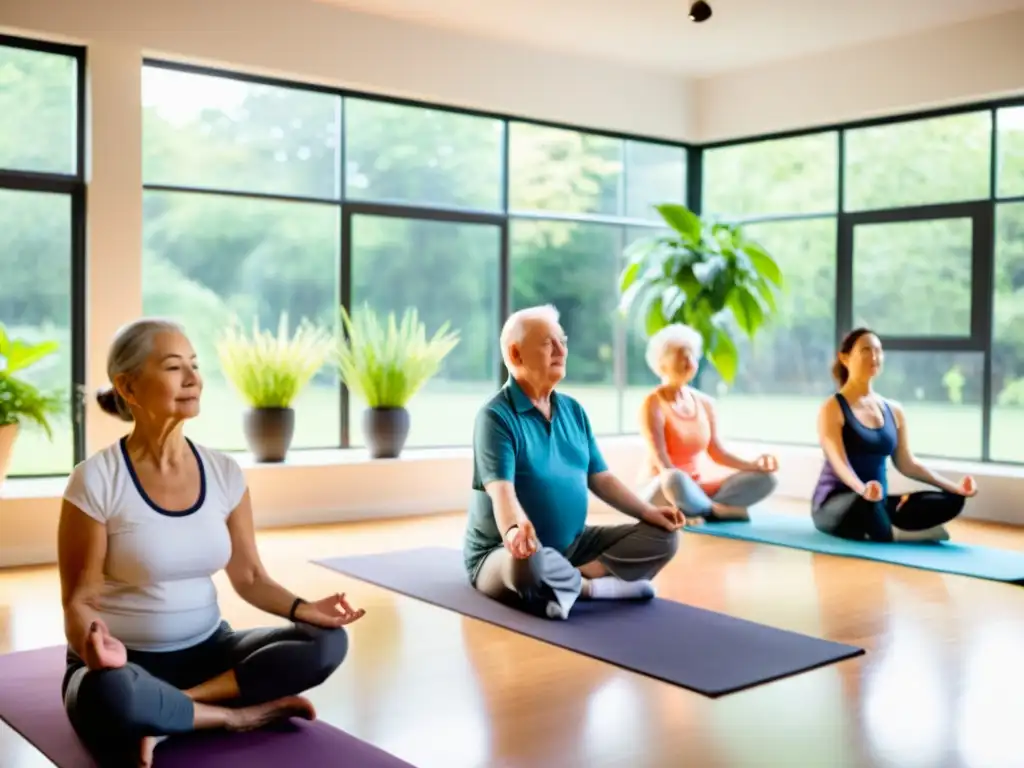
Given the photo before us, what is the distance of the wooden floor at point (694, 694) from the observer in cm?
268

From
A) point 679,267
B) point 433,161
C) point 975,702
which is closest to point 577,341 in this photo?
point 679,267

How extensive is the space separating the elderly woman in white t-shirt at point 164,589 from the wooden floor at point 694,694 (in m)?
0.33

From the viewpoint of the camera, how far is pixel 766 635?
12.4 feet

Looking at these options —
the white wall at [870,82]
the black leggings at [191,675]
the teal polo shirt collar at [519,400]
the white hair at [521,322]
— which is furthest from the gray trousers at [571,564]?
the white wall at [870,82]

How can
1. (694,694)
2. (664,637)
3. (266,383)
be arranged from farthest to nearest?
(266,383)
(664,637)
(694,694)

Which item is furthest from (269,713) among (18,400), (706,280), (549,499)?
(706,280)

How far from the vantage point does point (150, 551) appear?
2451mm

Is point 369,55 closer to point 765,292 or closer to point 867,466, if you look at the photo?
point 765,292

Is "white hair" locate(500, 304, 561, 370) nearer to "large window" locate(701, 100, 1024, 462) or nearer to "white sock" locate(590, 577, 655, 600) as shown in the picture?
"white sock" locate(590, 577, 655, 600)

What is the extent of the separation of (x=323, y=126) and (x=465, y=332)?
1561mm

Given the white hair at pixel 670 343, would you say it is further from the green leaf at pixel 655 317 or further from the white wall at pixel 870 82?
the white wall at pixel 870 82

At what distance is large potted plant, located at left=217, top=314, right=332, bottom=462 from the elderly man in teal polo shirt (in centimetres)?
220

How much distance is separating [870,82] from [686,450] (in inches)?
108

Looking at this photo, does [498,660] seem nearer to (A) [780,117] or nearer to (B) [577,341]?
(B) [577,341]
